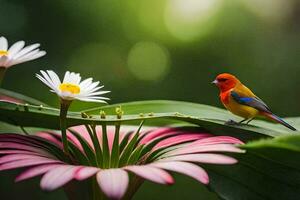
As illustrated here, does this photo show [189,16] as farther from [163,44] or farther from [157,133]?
[157,133]

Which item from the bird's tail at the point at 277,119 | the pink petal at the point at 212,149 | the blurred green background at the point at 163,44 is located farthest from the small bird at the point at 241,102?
the blurred green background at the point at 163,44

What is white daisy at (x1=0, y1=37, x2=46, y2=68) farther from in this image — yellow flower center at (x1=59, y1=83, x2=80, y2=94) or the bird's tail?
the bird's tail

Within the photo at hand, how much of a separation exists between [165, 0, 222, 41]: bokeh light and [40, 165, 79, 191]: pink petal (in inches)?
47.2

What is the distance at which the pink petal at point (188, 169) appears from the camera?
242 mm

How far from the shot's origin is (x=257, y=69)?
1.37 meters

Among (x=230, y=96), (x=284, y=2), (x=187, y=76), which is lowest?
(x=230, y=96)

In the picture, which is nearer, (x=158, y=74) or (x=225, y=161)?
(x=225, y=161)

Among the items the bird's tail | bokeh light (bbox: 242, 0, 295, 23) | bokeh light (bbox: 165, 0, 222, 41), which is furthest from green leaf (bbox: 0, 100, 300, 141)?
bokeh light (bbox: 242, 0, 295, 23)

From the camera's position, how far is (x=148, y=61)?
1.38m

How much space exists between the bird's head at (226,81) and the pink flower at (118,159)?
6 cm

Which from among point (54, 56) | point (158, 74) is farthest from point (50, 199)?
point (158, 74)

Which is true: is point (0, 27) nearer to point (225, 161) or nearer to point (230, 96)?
point (230, 96)

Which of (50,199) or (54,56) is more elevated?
(54,56)

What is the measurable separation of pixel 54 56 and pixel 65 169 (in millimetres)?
991
